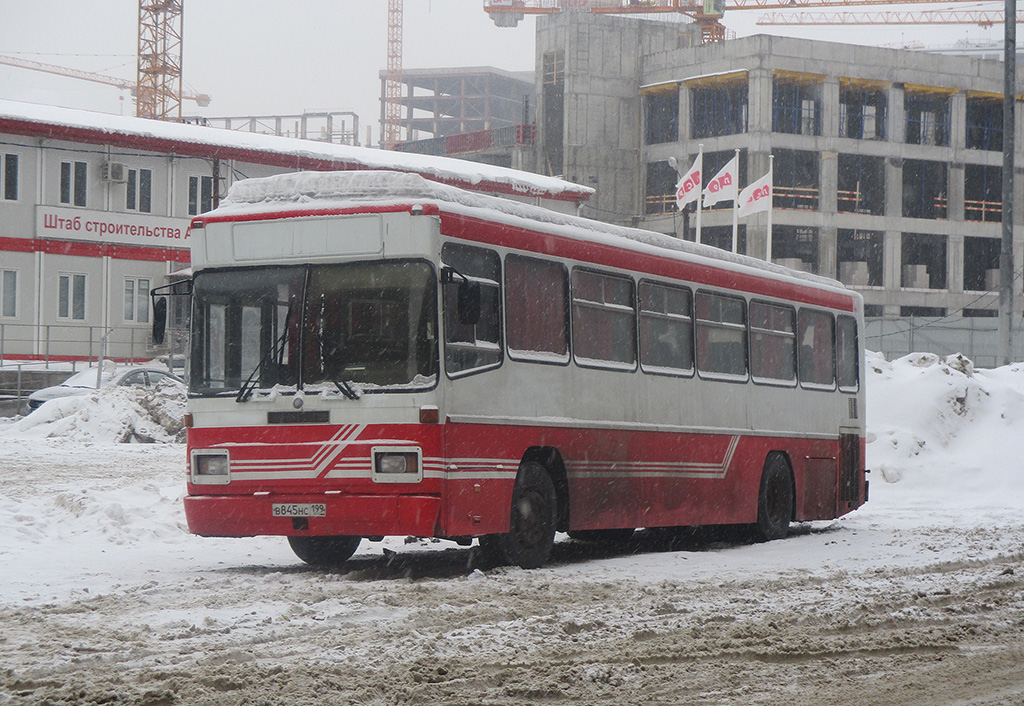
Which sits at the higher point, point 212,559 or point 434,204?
point 434,204

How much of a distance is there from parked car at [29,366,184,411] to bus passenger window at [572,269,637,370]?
19.8m

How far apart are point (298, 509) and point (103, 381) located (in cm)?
2416

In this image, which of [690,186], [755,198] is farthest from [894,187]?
[690,186]

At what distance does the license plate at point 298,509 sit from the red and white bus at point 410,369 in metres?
0.02

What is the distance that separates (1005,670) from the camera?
7.86m

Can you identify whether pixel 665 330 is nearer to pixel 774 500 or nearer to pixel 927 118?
pixel 774 500

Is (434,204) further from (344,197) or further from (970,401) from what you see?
(970,401)

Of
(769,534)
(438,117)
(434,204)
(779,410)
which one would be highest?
(438,117)

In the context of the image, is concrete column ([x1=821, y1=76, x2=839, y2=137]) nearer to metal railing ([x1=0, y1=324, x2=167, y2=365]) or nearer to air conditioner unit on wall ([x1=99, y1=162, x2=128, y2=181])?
air conditioner unit on wall ([x1=99, y1=162, x2=128, y2=181])

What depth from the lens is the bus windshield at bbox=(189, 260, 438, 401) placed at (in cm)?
1097

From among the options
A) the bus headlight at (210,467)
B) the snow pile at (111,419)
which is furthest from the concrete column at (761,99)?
the bus headlight at (210,467)

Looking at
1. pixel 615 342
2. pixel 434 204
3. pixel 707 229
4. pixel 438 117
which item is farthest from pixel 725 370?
pixel 438 117

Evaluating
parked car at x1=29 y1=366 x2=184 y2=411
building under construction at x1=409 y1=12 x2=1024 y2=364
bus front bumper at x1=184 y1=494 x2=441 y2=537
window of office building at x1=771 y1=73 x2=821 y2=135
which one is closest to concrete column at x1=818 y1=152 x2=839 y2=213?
building under construction at x1=409 y1=12 x2=1024 y2=364

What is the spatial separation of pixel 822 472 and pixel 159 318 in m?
9.23
